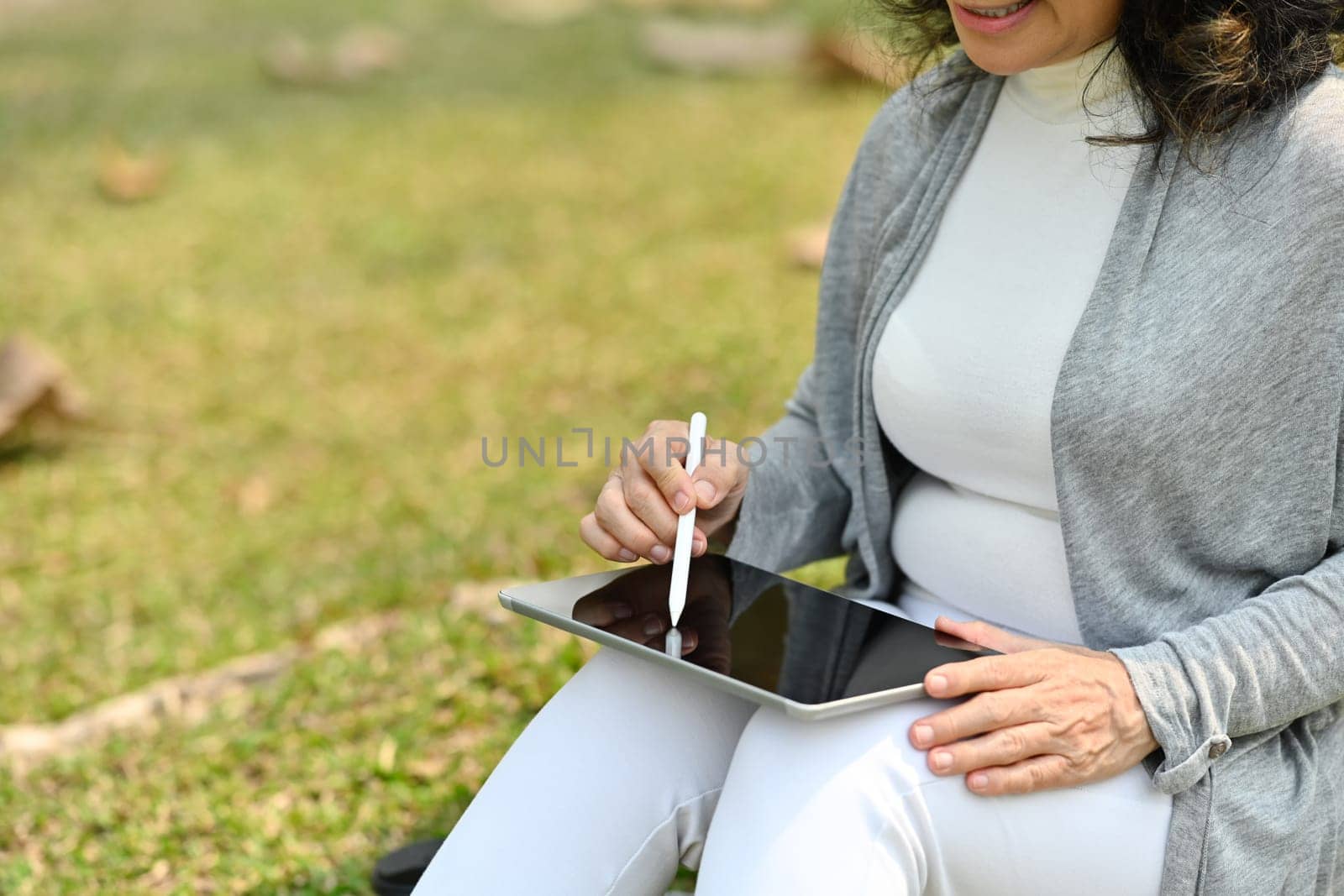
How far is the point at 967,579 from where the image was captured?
4.96 feet

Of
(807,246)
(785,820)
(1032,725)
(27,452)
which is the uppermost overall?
(1032,725)

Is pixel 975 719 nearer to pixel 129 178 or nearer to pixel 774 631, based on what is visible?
pixel 774 631

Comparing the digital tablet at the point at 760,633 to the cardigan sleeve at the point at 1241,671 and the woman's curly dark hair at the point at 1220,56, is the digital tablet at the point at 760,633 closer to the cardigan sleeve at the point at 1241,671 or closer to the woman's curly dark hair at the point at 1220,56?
the cardigan sleeve at the point at 1241,671

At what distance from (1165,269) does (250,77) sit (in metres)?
6.01

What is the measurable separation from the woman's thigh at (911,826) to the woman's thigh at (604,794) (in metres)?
0.16

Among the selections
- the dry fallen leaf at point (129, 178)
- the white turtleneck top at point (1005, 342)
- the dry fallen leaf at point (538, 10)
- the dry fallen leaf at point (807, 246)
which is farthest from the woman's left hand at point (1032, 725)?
the dry fallen leaf at point (538, 10)

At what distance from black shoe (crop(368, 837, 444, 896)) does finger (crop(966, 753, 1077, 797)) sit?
93 centimetres

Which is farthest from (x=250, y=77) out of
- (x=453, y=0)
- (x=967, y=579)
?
(x=967, y=579)

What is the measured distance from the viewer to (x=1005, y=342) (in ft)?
4.70

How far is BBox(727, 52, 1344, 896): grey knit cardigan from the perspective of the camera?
1.26 meters

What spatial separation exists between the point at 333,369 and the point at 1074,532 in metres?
3.05

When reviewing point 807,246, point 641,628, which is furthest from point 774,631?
point 807,246

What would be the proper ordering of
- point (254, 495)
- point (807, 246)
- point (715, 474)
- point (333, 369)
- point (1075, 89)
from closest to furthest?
point (1075, 89) → point (715, 474) → point (254, 495) → point (333, 369) → point (807, 246)

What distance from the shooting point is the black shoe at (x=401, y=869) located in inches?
75.1
